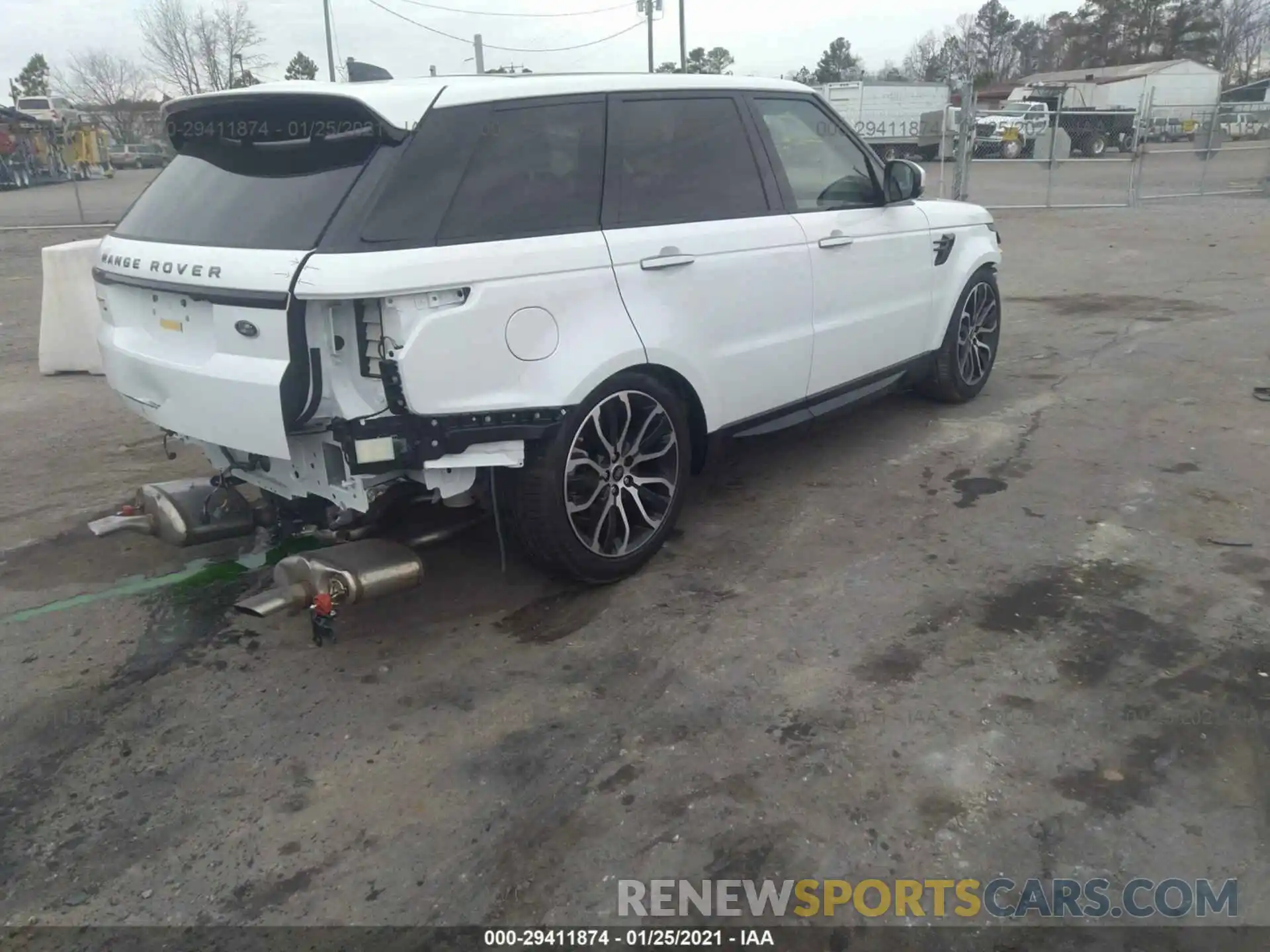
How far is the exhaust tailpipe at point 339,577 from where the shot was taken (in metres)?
3.44

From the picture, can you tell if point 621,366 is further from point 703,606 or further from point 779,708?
point 779,708

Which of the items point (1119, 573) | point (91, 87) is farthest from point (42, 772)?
point (91, 87)

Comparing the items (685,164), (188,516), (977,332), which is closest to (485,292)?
(685,164)

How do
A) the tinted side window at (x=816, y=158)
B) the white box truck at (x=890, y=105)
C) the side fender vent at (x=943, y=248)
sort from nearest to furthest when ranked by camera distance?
the tinted side window at (x=816, y=158), the side fender vent at (x=943, y=248), the white box truck at (x=890, y=105)

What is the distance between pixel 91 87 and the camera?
228 ft

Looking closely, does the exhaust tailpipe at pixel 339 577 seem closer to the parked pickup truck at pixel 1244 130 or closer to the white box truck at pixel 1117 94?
the parked pickup truck at pixel 1244 130

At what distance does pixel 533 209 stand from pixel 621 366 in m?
0.66

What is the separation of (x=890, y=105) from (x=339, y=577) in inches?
1499

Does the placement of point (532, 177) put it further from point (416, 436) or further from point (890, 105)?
point (890, 105)

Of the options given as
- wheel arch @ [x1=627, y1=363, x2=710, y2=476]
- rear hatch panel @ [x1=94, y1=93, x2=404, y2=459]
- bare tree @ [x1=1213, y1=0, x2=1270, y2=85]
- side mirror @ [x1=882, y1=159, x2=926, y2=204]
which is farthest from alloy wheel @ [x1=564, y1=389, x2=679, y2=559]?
bare tree @ [x1=1213, y1=0, x2=1270, y2=85]

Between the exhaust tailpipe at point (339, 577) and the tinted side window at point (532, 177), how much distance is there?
116cm

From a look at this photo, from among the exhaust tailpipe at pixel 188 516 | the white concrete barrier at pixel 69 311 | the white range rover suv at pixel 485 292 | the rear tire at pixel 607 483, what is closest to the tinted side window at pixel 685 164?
the white range rover suv at pixel 485 292

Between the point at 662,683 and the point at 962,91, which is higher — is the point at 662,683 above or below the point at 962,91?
below
